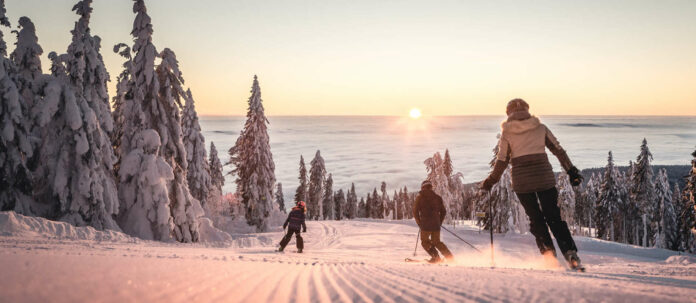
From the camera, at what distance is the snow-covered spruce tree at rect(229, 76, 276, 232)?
3388 cm

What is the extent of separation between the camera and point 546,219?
18.3 ft

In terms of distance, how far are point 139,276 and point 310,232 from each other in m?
25.1

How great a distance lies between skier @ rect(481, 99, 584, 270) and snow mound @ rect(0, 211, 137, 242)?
1014cm

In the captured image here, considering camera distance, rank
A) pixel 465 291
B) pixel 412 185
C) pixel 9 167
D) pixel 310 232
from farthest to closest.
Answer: pixel 412 185
pixel 310 232
pixel 9 167
pixel 465 291

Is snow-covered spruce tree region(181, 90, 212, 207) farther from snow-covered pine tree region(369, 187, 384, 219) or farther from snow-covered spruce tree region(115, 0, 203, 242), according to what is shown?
snow-covered pine tree region(369, 187, 384, 219)

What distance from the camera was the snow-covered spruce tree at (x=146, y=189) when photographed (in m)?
16.7

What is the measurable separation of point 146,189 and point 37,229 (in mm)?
7547

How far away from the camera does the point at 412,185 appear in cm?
13250

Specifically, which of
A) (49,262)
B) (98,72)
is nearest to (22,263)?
(49,262)

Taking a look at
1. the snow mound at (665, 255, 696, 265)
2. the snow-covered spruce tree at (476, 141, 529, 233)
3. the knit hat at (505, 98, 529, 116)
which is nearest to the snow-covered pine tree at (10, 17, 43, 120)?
the knit hat at (505, 98, 529, 116)

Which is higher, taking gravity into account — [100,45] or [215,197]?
[100,45]

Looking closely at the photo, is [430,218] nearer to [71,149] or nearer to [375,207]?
[71,149]

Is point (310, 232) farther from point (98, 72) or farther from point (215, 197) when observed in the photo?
point (215, 197)

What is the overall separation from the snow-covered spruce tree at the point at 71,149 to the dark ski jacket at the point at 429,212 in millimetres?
13858
